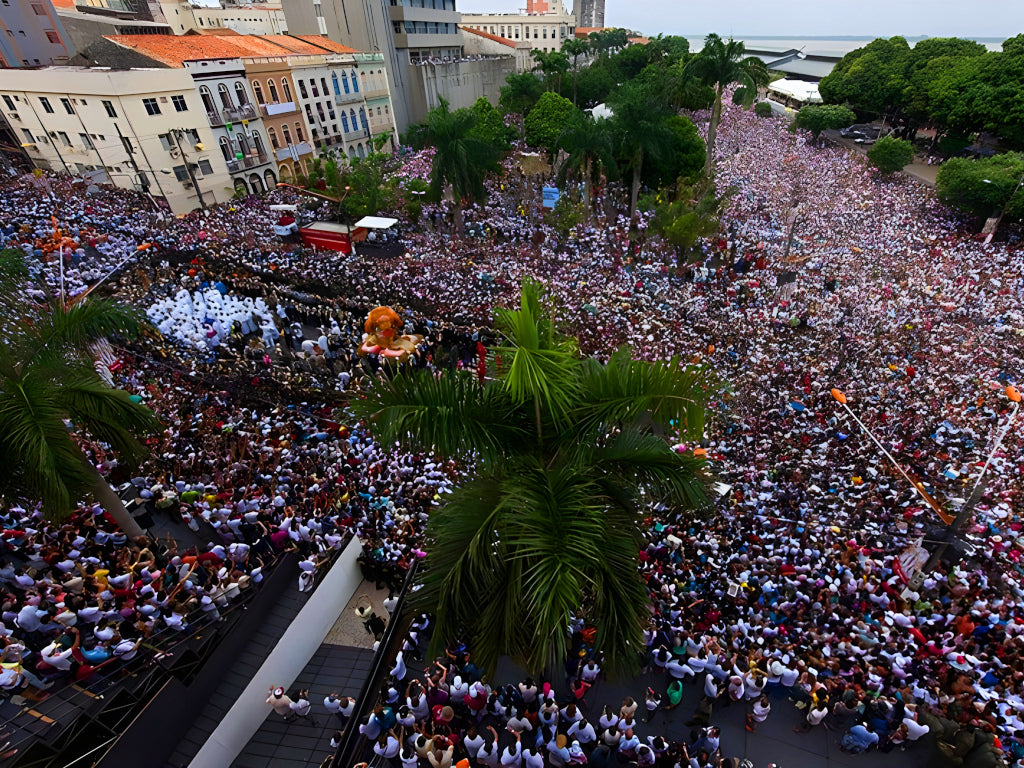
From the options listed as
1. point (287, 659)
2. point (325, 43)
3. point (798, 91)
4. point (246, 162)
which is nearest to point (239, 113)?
point (246, 162)

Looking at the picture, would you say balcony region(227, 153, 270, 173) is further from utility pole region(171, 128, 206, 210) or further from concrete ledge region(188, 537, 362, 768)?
concrete ledge region(188, 537, 362, 768)

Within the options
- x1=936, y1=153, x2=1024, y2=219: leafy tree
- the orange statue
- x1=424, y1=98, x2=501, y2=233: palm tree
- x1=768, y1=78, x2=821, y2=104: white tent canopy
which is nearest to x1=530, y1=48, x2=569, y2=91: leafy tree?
x1=768, y1=78, x2=821, y2=104: white tent canopy

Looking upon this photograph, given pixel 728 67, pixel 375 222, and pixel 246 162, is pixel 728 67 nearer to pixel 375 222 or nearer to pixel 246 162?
pixel 375 222

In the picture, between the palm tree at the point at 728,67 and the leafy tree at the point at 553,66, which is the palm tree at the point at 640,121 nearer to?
the palm tree at the point at 728,67

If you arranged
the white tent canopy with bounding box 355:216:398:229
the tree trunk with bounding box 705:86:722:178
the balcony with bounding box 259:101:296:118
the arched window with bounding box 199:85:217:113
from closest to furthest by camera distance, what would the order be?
the white tent canopy with bounding box 355:216:398:229
the tree trunk with bounding box 705:86:722:178
the arched window with bounding box 199:85:217:113
the balcony with bounding box 259:101:296:118

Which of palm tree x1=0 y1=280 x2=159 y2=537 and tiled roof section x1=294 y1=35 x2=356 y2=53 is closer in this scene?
palm tree x1=0 y1=280 x2=159 y2=537

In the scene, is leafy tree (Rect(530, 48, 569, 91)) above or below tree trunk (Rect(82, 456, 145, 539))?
above
